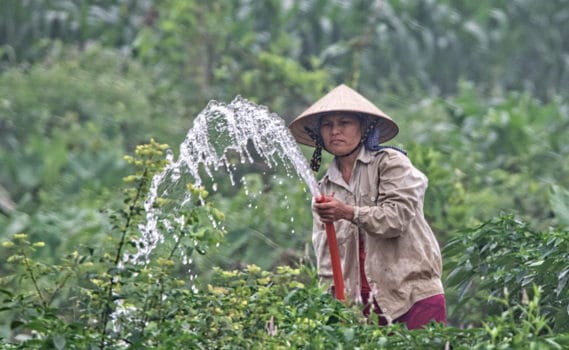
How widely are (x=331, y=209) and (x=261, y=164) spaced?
4836 millimetres

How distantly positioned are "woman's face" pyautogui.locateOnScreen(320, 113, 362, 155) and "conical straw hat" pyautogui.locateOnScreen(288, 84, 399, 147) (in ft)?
0.16

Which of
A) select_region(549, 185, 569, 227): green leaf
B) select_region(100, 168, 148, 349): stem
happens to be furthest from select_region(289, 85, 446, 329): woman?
select_region(549, 185, 569, 227): green leaf

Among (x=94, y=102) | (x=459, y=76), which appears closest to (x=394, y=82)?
(x=459, y=76)

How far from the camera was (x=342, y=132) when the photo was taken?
4875mm

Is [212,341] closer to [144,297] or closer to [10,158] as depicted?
[144,297]

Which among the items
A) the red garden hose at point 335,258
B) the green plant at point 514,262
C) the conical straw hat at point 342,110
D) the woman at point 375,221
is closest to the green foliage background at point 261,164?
the green plant at point 514,262

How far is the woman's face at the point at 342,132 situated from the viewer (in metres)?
4.86

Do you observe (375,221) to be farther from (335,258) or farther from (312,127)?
(312,127)

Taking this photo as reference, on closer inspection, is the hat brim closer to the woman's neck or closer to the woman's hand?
the woman's neck

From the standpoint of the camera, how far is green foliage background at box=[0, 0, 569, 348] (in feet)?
12.9

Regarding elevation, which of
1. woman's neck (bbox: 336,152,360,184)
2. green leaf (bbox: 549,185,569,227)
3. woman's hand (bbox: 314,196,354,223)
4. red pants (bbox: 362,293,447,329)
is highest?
woman's neck (bbox: 336,152,360,184)

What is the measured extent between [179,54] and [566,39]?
605 centimetres

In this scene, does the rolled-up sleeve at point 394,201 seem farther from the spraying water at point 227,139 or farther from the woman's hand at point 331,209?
the spraying water at point 227,139

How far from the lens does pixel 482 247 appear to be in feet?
17.0
